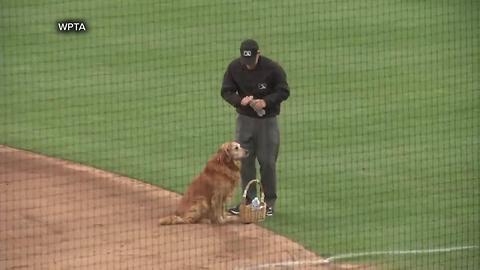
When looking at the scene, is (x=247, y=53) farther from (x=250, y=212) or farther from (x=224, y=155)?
(x=250, y=212)

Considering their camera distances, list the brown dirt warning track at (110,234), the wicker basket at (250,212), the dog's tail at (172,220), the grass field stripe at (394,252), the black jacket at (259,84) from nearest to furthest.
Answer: the brown dirt warning track at (110,234) < the grass field stripe at (394,252) < the dog's tail at (172,220) < the wicker basket at (250,212) < the black jacket at (259,84)

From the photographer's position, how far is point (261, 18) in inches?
861

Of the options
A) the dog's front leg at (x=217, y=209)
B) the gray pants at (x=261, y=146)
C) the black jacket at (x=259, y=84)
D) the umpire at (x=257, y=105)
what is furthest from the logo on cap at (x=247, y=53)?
the dog's front leg at (x=217, y=209)

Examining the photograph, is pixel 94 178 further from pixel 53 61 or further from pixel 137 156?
pixel 53 61

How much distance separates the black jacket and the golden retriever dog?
0.53 metres

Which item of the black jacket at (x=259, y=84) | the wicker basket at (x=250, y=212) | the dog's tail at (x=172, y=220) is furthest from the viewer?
the black jacket at (x=259, y=84)

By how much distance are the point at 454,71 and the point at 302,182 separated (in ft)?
18.0

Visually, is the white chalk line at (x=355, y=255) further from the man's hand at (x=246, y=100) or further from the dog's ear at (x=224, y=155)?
the man's hand at (x=246, y=100)

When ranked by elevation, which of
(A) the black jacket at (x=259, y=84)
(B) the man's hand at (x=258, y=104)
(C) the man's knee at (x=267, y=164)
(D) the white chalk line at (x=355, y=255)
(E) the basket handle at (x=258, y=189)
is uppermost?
(A) the black jacket at (x=259, y=84)

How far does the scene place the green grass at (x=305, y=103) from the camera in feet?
46.9

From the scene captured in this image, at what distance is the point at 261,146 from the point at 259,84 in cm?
68

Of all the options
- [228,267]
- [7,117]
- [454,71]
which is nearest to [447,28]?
[454,71]

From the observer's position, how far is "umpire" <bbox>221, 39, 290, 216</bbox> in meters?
13.6

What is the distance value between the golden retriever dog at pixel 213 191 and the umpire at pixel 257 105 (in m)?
0.32
